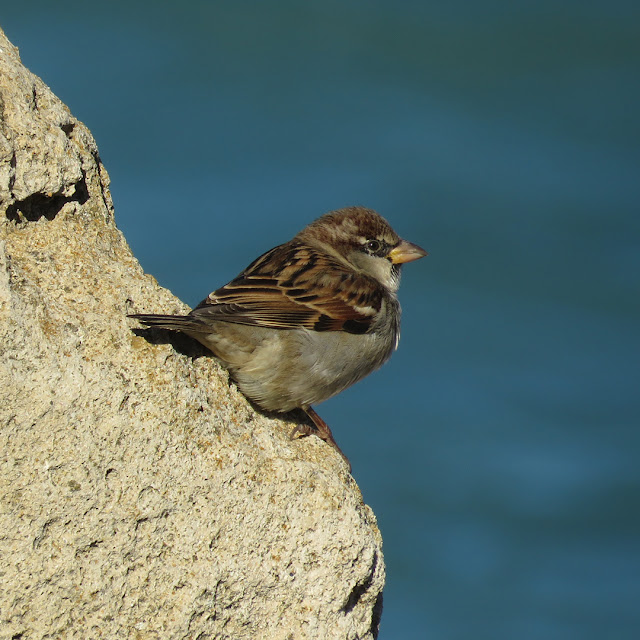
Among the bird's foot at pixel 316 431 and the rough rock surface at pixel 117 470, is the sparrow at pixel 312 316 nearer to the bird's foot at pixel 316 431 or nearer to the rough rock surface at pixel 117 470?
the bird's foot at pixel 316 431

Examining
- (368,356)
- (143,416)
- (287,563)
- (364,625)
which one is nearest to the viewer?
(143,416)

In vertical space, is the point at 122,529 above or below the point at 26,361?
below

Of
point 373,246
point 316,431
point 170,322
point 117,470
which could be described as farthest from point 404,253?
point 117,470

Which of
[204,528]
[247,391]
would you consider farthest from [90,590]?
[247,391]

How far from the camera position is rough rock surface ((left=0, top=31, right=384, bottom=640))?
261cm

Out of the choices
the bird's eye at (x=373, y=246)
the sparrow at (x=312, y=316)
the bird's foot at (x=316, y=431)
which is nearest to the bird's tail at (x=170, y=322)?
the sparrow at (x=312, y=316)

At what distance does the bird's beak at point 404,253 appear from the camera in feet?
15.4

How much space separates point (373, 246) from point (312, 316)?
0.88 m

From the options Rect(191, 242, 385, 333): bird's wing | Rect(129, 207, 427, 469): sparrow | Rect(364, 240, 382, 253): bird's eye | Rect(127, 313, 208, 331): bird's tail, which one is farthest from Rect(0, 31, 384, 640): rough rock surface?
Rect(364, 240, 382, 253): bird's eye

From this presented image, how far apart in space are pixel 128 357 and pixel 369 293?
1.62 meters

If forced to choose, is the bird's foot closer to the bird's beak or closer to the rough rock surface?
the rough rock surface

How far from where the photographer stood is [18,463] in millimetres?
2586

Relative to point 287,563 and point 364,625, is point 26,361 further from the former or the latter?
point 364,625

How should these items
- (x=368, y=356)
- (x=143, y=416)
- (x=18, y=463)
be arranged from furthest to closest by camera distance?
(x=368, y=356)
(x=143, y=416)
(x=18, y=463)
